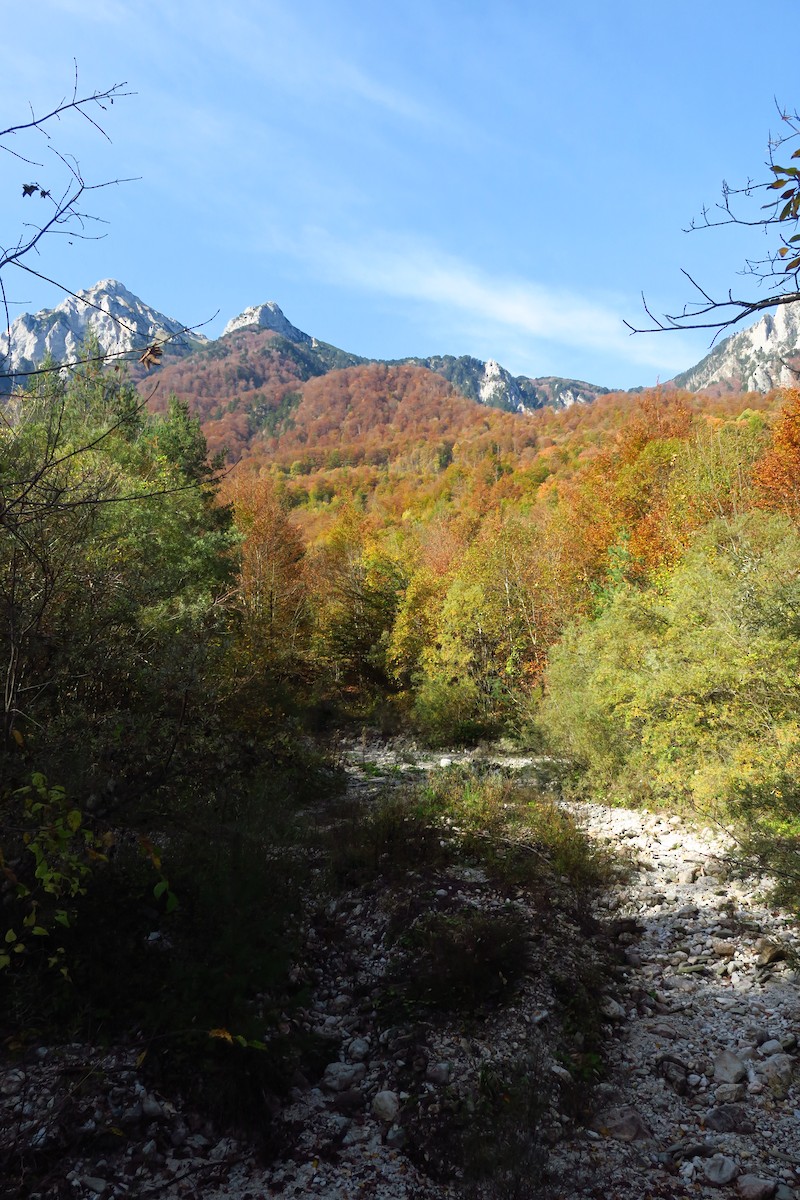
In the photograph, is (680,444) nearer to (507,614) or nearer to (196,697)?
(507,614)

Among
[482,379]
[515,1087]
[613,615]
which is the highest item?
[482,379]

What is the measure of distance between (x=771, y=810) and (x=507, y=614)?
11981mm

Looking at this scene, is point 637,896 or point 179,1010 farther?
point 637,896

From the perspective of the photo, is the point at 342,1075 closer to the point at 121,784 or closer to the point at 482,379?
the point at 121,784

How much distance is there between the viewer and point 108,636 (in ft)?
22.6

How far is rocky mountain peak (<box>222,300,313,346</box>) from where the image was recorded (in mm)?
140600

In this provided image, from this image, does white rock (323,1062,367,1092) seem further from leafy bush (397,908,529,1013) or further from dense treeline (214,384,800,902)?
dense treeline (214,384,800,902)

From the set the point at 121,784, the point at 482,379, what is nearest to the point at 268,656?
the point at 121,784

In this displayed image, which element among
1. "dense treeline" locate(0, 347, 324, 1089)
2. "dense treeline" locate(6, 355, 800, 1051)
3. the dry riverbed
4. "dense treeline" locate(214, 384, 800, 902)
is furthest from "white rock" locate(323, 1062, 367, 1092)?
"dense treeline" locate(214, 384, 800, 902)

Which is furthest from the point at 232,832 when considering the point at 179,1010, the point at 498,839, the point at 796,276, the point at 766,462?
the point at 766,462

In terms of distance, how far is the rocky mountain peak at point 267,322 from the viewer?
141 m

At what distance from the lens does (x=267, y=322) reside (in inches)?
5960

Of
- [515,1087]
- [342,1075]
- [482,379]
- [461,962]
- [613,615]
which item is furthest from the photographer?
[482,379]

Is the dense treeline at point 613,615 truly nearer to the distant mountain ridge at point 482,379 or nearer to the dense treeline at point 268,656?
the dense treeline at point 268,656
